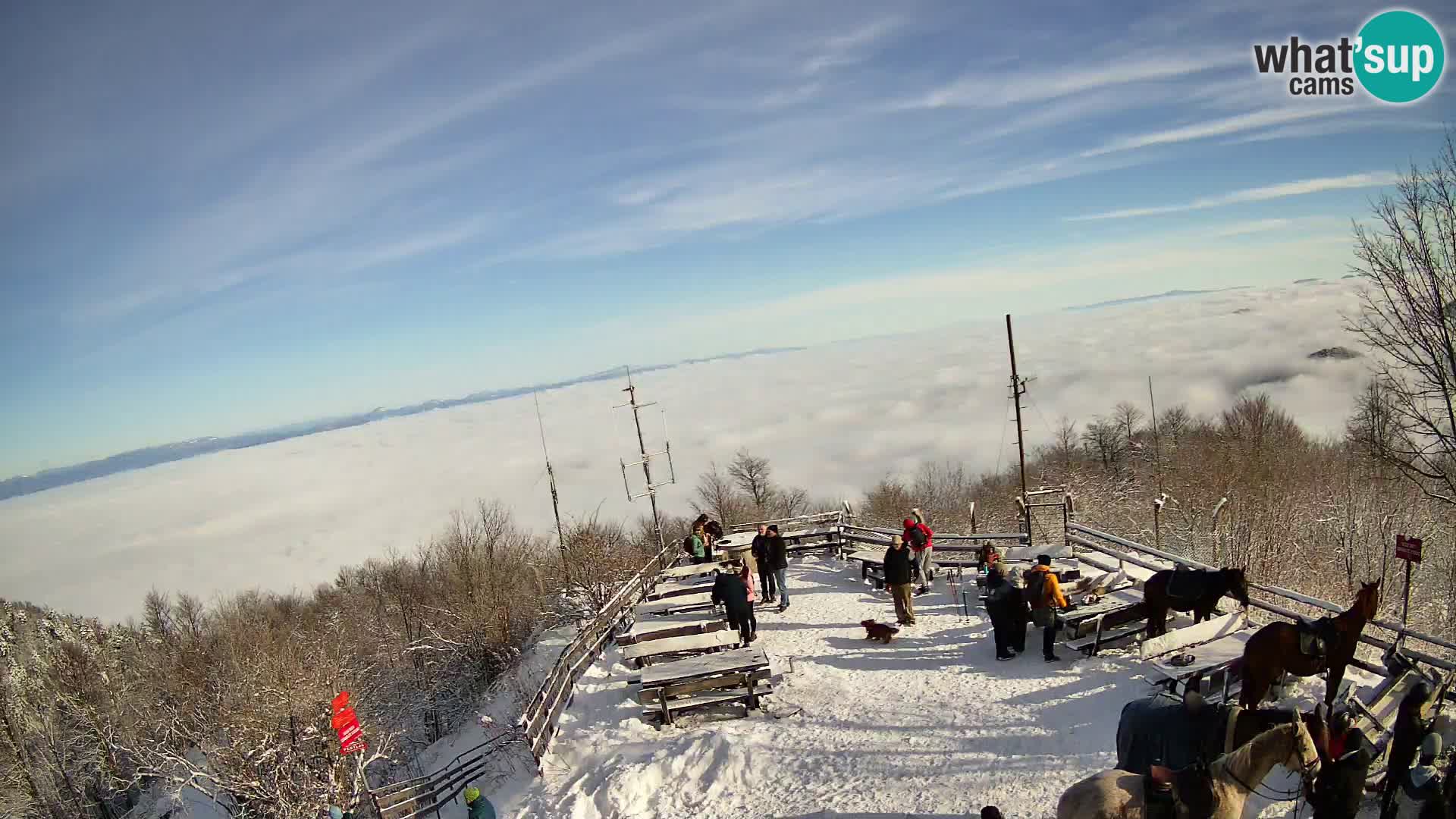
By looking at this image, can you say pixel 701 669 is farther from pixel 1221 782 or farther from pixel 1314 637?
pixel 1314 637

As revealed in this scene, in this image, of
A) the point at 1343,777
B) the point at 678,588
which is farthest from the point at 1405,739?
the point at 678,588

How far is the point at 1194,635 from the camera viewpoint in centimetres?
997

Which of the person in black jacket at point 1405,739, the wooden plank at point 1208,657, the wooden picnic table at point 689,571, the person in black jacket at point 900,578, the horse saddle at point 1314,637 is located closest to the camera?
the person in black jacket at point 1405,739

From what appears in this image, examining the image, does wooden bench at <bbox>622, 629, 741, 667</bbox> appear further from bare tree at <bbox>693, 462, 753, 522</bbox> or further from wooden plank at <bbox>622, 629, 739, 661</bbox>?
bare tree at <bbox>693, 462, 753, 522</bbox>

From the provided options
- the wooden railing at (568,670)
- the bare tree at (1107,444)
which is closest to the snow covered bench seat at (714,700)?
the wooden railing at (568,670)

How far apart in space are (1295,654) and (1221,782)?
3020mm

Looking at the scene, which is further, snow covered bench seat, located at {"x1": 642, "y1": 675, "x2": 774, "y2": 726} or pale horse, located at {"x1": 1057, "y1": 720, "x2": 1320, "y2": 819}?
snow covered bench seat, located at {"x1": 642, "y1": 675, "x2": 774, "y2": 726}

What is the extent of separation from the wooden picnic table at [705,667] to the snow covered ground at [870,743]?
2.39 feet

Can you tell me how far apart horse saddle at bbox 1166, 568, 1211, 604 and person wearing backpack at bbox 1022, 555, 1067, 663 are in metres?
1.52

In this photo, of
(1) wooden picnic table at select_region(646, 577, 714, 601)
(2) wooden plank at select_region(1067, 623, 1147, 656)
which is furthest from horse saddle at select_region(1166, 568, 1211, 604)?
(1) wooden picnic table at select_region(646, 577, 714, 601)

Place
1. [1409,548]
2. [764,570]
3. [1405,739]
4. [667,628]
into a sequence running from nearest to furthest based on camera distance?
[1405,739] → [1409,548] → [667,628] → [764,570]

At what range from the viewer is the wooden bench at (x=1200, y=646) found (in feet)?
30.0

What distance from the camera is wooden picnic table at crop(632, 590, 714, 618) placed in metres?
14.9

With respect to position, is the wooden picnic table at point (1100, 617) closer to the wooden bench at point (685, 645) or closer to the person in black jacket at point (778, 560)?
the wooden bench at point (685, 645)
